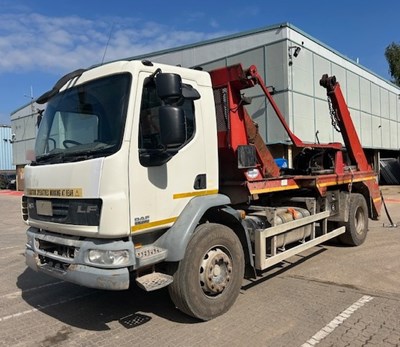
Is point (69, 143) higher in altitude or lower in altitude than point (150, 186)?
higher

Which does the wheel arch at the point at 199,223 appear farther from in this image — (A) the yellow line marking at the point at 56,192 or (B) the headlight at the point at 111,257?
(A) the yellow line marking at the point at 56,192

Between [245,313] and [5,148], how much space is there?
5115 centimetres

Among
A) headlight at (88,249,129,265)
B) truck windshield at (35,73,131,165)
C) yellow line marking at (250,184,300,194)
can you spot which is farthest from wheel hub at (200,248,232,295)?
truck windshield at (35,73,131,165)

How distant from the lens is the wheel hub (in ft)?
15.0

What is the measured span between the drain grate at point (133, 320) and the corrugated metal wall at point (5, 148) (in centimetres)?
4870

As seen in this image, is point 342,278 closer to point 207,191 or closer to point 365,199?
point 207,191

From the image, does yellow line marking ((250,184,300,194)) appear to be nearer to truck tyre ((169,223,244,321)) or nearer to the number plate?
truck tyre ((169,223,244,321))

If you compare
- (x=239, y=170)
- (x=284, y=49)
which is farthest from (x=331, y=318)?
(x=284, y=49)

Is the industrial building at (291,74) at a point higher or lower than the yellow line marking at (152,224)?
higher

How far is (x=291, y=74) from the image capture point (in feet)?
60.4

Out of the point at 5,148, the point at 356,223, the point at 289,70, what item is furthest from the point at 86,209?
the point at 5,148

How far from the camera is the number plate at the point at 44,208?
4462 millimetres

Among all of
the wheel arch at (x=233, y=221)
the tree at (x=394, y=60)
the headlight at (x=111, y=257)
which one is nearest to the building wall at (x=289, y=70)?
the wheel arch at (x=233, y=221)

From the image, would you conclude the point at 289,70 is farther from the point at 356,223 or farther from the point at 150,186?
the point at 150,186
